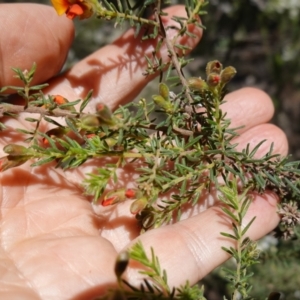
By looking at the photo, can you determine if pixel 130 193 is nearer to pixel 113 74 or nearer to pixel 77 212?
pixel 77 212

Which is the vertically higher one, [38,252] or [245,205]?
[245,205]

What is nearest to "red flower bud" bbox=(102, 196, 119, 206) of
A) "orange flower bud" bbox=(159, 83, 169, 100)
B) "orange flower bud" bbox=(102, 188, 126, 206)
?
"orange flower bud" bbox=(102, 188, 126, 206)

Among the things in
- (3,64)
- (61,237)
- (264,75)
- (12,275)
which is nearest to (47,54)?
(3,64)

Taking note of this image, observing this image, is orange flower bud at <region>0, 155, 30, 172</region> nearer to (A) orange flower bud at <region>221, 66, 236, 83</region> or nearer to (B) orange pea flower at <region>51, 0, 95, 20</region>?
(B) orange pea flower at <region>51, 0, 95, 20</region>

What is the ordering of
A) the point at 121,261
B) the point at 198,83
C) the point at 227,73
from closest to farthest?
the point at 121,261 < the point at 227,73 < the point at 198,83

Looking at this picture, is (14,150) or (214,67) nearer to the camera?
(214,67)

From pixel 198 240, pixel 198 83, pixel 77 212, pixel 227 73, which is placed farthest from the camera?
pixel 77 212

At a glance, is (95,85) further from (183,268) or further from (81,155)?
(183,268)

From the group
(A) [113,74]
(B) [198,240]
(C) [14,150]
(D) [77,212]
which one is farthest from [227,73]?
(A) [113,74]
